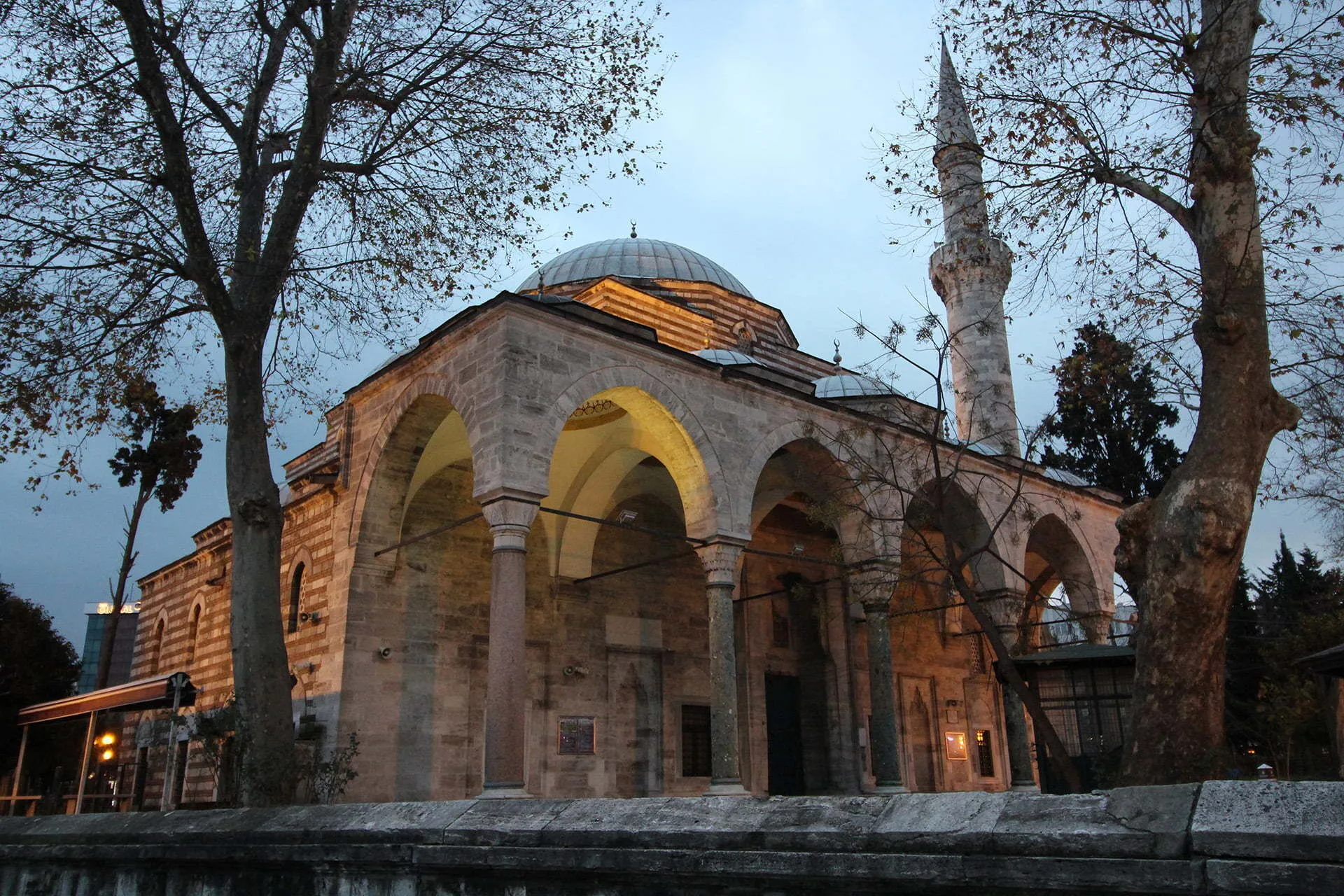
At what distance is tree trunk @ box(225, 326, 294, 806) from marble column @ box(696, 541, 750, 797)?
436cm

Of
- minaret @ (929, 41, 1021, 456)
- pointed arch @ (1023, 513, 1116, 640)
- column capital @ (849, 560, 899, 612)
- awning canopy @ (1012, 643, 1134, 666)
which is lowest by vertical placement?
awning canopy @ (1012, 643, 1134, 666)

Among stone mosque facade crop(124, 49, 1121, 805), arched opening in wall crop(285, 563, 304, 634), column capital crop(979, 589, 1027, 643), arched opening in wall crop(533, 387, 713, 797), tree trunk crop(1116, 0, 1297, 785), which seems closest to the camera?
tree trunk crop(1116, 0, 1297, 785)

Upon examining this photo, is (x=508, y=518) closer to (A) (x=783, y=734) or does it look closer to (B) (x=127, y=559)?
(A) (x=783, y=734)

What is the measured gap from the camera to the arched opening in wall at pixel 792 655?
14164 millimetres

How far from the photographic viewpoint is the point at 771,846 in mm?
2369

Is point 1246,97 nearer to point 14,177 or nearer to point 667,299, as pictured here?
point 14,177

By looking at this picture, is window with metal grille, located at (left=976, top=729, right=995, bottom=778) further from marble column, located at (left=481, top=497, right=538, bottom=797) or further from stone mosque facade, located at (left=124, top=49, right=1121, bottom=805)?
marble column, located at (left=481, top=497, right=538, bottom=797)

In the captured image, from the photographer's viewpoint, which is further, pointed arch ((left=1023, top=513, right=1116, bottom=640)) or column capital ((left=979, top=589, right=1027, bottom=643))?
pointed arch ((left=1023, top=513, right=1116, bottom=640))

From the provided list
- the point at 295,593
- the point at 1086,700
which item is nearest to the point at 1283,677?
the point at 1086,700

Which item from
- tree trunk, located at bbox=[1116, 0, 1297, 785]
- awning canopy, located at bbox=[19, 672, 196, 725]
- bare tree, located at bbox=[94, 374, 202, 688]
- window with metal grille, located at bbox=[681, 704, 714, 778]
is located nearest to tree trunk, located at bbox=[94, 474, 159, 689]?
bare tree, located at bbox=[94, 374, 202, 688]

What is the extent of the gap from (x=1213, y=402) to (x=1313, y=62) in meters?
2.36

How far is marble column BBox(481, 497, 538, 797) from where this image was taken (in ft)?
26.4

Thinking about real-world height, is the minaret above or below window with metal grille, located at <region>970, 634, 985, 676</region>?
above

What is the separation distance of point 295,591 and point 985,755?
40.1 ft
